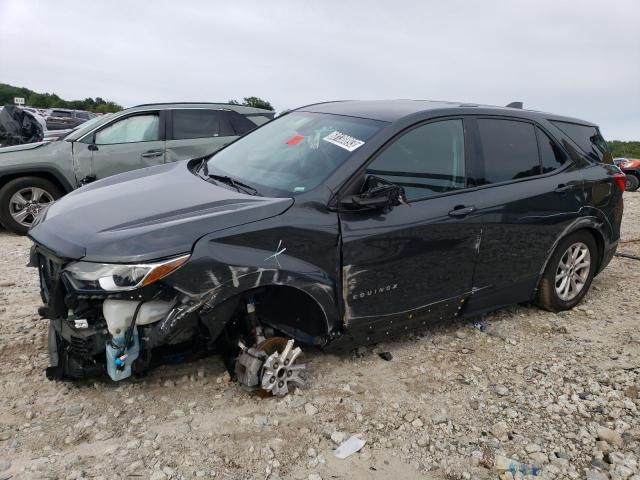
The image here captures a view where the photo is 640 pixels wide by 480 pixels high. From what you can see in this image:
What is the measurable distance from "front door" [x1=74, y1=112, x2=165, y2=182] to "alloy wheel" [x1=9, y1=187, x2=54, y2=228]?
0.49 meters

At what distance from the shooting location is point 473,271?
12.9 feet

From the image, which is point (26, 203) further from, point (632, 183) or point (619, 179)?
point (632, 183)

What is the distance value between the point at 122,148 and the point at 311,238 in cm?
509

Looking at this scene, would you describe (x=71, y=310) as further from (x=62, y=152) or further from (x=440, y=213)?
(x=62, y=152)

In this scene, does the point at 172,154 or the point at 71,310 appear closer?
the point at 71,310

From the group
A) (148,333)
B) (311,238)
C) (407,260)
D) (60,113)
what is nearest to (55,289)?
(148,333)

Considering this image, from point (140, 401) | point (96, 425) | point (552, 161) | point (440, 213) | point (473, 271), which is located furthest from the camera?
point (552, 161)

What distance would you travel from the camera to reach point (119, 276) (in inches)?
107

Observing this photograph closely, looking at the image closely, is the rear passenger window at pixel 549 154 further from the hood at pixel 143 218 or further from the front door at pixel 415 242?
the hood at pixel 143 218

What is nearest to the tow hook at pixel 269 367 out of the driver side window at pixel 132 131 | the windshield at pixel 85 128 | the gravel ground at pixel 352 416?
the gravel ground at pixel 352 416

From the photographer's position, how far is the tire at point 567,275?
4602mm

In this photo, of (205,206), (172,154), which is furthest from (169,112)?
(205,206)

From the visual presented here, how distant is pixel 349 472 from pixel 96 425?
4.36 ft

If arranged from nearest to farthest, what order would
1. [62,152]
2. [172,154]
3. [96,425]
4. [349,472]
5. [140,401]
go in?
[349,472]
[96,425]
[140,401]
[62,152]
[172,154]
